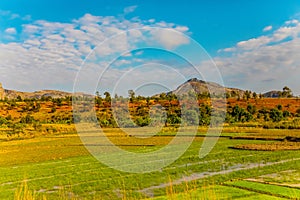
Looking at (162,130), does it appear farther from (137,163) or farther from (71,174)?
(71,174)

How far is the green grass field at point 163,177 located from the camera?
320 inches

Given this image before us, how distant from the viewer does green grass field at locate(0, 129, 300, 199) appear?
8.14 meters

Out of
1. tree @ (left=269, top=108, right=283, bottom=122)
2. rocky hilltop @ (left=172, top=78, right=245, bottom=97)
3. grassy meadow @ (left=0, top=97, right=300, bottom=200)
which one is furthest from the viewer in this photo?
tree @ (left=269, top=108, right=283, bottom=122)

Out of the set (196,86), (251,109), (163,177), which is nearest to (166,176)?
(163,177)

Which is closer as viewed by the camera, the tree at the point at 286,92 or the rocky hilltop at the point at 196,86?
the rocky hilltop at the point at 196,86

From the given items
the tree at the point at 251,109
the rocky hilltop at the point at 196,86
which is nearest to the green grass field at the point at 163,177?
the rocky hilltop at the point at 196,86

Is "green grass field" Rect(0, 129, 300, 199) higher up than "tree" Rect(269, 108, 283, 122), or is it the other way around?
"tree" Rect(269, 108, 283, 122)

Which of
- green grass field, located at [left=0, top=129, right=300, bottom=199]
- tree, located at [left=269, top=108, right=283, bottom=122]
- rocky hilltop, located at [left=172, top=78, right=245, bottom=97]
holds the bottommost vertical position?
green grass field, located at [left=0, top=129, right=300, bottom=199]

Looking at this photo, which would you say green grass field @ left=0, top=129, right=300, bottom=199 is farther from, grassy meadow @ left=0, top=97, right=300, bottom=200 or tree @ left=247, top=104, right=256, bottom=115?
tree @ left=247, top=104, right=256, bottom=115

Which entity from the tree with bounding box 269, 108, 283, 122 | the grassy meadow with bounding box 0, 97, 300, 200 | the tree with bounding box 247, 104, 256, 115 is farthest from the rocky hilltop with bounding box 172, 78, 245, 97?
the tree with bounding box 247, 104, 256, 115

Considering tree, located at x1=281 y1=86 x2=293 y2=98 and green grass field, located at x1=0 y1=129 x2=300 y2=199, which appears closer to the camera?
green grass field, located at x1=0 y1=129 x2=300 y2=199

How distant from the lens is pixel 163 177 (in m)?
→ 10.8

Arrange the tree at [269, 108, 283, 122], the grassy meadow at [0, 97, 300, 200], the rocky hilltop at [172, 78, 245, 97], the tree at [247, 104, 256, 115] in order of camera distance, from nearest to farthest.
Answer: the grassy meadow at [0, 97, 300, 200] → the rocky hilltop at [172, 78, 245, 97] → the tree at [269, 108, 283, 122] → the tree at [247, 104, 256, 115]

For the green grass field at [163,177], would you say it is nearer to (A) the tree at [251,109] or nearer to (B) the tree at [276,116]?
(B) the tree at [276,116]
